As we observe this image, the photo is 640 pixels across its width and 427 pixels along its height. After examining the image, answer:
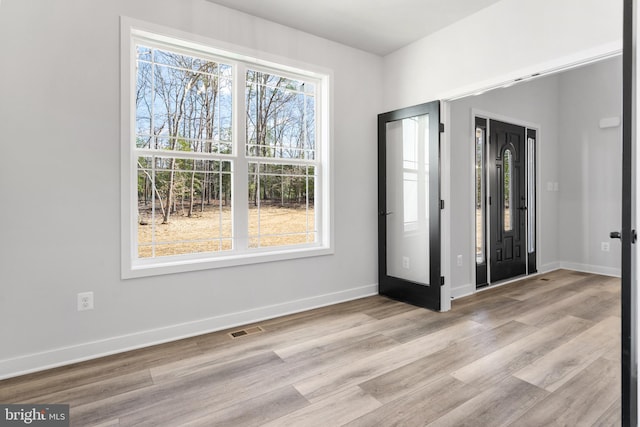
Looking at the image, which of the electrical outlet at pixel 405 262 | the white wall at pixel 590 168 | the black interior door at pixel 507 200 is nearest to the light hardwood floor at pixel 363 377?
the electrical outlet at pixel 405 262

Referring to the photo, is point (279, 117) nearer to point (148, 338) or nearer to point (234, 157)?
point (234, 157)

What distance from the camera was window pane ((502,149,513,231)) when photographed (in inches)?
182

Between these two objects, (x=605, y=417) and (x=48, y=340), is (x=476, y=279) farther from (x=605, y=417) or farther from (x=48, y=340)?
(x=48, y=340)

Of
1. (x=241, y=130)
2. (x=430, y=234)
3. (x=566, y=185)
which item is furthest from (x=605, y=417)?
(x=566, y=185)

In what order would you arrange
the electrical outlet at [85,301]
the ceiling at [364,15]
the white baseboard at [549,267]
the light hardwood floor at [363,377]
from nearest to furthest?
the light hardwood floor at [363,377], the electrical outlet at [85,301], the ceiling at [364,15], the white baseboard at [549,267]

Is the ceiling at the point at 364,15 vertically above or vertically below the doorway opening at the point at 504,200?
above

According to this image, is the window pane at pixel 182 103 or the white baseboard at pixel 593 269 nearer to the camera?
the window pane at pixel 182 103

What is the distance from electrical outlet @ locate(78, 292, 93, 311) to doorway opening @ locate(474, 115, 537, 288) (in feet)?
12.9

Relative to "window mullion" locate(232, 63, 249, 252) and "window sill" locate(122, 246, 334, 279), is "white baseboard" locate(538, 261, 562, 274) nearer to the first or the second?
"window sill" locate(122, 246, 334, 279)

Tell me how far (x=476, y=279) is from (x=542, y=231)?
5.85 feet

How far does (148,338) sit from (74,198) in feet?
3.80

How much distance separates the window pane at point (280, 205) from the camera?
3246mm

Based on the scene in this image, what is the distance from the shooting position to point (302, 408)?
1845 millimetres

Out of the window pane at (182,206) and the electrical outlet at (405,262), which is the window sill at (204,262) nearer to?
the window pane at (182,206)
